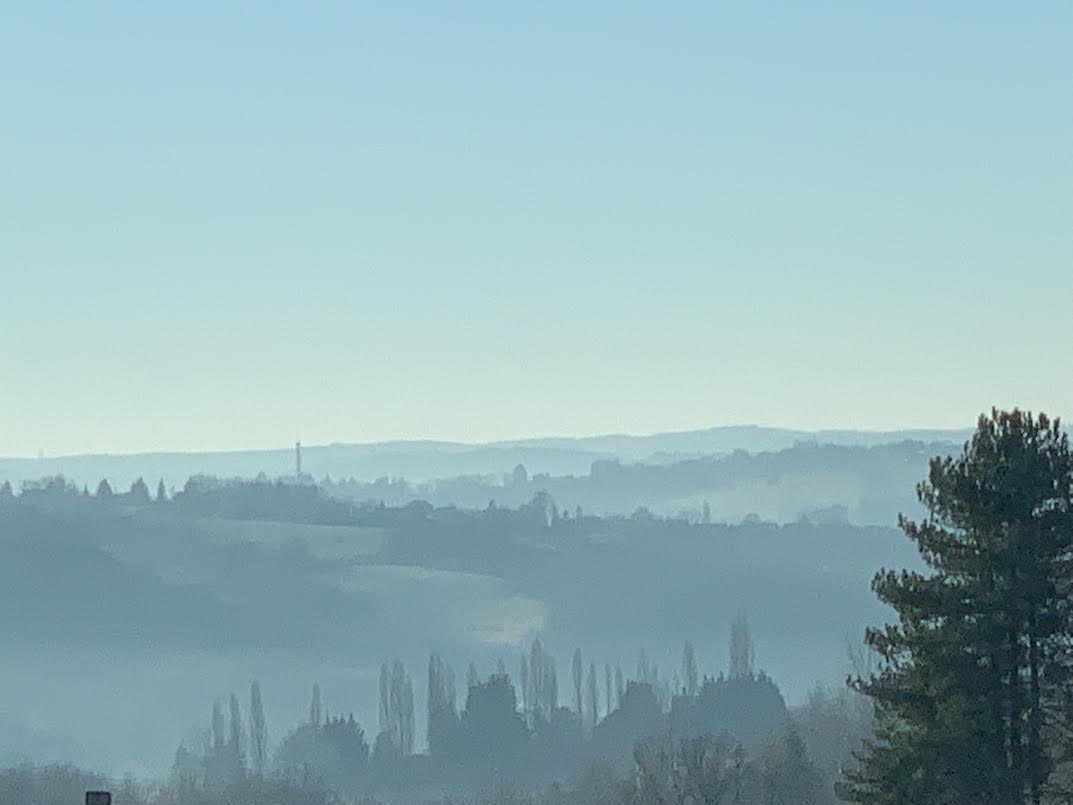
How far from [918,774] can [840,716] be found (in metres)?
147

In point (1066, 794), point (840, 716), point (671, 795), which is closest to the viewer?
point (1066, 794)

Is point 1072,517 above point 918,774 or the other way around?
above

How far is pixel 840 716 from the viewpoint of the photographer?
185 meters

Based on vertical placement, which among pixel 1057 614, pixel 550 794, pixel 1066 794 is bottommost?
pixel 550 794

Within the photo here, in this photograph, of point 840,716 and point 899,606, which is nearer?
point 899,606

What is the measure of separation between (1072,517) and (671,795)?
69569 mm

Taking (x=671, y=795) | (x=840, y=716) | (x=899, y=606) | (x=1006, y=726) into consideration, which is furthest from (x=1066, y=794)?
(x=840, y=716)

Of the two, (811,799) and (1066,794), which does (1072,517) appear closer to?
(1066,794)

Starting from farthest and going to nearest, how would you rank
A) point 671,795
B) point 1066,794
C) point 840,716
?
point 840,716 < point 671,795 < point 1066,794

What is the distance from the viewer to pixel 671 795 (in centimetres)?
10688

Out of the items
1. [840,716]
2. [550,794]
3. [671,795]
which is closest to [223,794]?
[550,794]

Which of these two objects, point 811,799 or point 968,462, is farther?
point 811,799

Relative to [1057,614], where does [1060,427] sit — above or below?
above

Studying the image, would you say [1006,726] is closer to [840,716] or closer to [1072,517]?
[1072,517]
